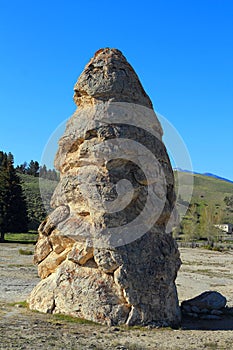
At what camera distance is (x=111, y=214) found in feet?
50.2

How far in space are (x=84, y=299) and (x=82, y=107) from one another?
6656mm

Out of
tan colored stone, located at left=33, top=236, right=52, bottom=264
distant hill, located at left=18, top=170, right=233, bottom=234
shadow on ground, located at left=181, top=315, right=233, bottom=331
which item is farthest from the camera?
distant hill, located at left=18, top=170, right=233, bottom=234

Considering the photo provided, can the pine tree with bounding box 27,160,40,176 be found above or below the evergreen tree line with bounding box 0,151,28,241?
above

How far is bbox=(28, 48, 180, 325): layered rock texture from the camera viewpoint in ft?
48.0

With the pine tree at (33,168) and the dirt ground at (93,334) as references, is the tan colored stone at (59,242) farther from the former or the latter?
the pine tree at (33,168)

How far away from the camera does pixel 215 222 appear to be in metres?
83.5

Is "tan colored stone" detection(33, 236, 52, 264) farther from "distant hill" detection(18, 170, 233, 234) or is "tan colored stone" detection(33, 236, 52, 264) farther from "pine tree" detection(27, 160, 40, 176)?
"pine tree" detection(27, 160, 40, 176)

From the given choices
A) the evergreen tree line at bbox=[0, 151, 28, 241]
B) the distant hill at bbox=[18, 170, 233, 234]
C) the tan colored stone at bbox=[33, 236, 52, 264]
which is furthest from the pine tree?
the tan colored stone at bbox=[33, 236, 52, 264]

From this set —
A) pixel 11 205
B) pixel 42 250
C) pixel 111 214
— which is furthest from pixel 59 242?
pixel 11 205

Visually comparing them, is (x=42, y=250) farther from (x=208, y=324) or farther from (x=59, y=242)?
(x=208, y=324)

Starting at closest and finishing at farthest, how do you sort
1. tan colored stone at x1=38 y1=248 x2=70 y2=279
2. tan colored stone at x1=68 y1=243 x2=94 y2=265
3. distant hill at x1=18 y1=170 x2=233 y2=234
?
tan colored stone at x1=68 y1=243 x2=94 y2=265
tan colored stone at x1=38 y1=248 x2=70 y2=279
distant hill at x1=18 y1=170 x2=233 y2=234

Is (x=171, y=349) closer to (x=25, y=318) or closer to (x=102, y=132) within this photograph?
(x=25, y=318)

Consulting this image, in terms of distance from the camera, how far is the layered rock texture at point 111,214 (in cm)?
1464

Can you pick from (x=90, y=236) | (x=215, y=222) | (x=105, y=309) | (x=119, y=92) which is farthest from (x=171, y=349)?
(x=215, y=222)
